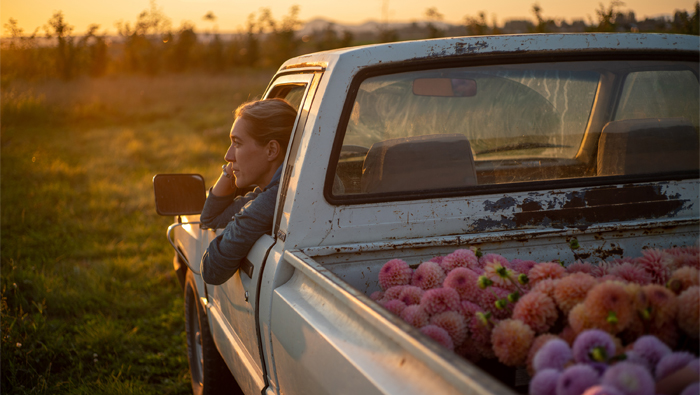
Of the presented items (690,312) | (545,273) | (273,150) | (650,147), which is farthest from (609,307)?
(273,150)

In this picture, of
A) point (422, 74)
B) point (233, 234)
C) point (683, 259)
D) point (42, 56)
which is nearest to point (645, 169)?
point (683, 259)

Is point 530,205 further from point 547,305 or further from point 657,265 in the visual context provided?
point 547,305

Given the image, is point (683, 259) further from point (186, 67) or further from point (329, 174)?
point (186, 67)

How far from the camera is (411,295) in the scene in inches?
60.2

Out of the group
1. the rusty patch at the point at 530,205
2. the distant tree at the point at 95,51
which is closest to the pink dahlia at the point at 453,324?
the rusty patch at the point at 530,205

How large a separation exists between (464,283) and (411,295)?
0.16 meters

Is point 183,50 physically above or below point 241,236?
above

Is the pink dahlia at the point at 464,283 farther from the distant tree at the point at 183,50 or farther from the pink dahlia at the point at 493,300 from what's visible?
the distant tree at the point at 183,50

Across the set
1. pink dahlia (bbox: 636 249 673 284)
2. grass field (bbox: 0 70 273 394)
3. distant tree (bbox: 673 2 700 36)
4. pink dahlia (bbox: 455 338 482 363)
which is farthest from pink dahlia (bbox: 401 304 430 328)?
distant tree (bbox: 673 2 700 36)

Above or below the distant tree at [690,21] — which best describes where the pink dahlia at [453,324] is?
below

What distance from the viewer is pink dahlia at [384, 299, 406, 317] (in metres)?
1.46

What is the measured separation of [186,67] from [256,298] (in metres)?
26.7

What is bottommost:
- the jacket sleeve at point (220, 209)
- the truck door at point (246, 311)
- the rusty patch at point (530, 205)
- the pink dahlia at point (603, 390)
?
the truck door at point (246, 311)

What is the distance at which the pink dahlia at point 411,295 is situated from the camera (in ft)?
4.99
